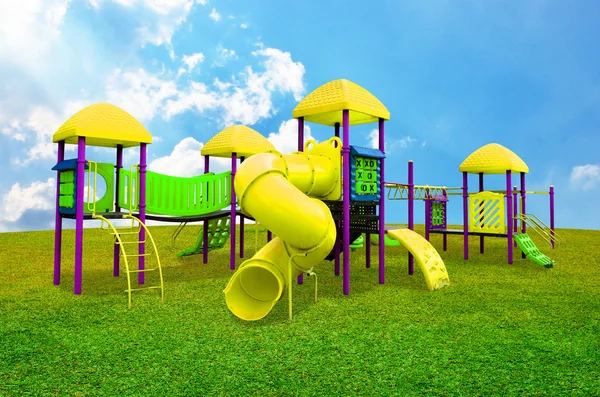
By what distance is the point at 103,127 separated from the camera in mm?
9297

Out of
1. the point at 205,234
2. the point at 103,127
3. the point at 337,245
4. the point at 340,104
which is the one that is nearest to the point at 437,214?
the point at 337,245

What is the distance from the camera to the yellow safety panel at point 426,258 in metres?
9.19

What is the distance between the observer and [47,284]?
10.0 m

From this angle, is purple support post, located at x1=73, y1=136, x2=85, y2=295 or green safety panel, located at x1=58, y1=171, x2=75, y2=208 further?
green safety panel, located at x1=58, y1=171, x2=75, y2=208

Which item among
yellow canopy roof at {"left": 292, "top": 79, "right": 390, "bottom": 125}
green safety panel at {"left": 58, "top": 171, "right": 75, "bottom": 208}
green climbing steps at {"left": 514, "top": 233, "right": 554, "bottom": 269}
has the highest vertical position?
yellow canopy roof at {"left": 292, "top": 79, "right": 390, "bottom": 125}

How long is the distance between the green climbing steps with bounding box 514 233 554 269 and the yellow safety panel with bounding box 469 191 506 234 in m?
0.60

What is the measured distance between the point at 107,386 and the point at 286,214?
316 centimetres

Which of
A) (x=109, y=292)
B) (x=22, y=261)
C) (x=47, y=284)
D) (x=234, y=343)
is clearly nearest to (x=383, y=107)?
(x=234, y=343)

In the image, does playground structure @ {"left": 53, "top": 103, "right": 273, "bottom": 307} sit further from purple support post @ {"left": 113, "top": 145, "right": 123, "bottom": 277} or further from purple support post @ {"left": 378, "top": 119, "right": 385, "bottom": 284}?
purple support post @ {"left": 378, "top": 119, "right": 385, "bottom": 284}

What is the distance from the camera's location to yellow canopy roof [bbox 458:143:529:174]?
13.9 meters

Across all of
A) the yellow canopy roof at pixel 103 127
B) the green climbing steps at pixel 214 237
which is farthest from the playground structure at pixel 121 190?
the green climbing steps at pixel 214 237

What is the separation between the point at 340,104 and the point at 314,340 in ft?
15.5

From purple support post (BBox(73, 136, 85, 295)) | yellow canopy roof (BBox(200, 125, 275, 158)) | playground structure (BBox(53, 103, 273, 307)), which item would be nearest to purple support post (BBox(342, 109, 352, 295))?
playground structure (BBox(53, 103, 273, 307))

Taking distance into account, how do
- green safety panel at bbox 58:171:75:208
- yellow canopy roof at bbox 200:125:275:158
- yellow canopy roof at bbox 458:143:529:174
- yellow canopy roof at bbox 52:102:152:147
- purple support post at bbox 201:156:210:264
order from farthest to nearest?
yellow canopy roof at bbox 458:143:529:174 → purple support post at bbox 201:156:210:264 → yellow canopy roof at bbox 200:125:275:158 → green safety panel at bbox 58:171:75:208 → yellow canopy roof at bbox 52:102:152:147
